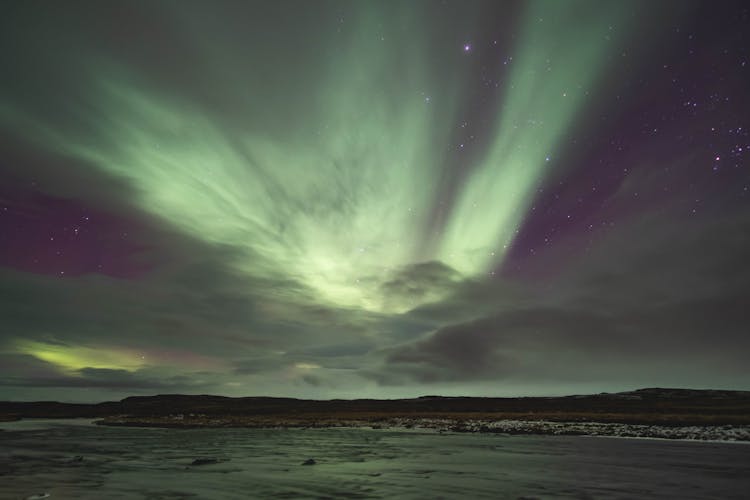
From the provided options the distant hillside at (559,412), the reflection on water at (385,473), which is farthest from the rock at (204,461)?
the distant hillside at (559,412)

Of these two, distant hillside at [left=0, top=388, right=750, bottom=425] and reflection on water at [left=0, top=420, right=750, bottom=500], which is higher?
distant hillside at [left=0, top=388, right=750, bottom=425]

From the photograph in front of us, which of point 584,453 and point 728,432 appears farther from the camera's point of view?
point 728,432

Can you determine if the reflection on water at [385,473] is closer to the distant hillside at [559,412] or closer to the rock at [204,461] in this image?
the rock at [204,461]

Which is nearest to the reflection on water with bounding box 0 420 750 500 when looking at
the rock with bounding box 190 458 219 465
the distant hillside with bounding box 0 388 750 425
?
the rock with bounding box 190 458 219 465

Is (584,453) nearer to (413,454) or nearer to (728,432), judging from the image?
(413,454)

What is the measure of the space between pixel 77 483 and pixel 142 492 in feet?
14.9

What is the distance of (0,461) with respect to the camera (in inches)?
1110

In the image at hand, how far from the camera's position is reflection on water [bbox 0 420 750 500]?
1773 centimetres

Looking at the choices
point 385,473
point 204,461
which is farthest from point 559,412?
point 204,461

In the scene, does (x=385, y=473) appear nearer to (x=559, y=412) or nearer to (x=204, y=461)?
(x=204, y=461)

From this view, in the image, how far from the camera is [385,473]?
23.3m

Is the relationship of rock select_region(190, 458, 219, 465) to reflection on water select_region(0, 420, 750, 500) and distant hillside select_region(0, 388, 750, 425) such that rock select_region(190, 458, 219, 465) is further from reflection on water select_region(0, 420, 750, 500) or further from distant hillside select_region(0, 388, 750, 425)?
distant hillside select_region(0, 388, 750, 425)

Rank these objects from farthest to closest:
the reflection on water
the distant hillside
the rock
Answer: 1. the distant hillside
2. the rock
3. the reflection on water

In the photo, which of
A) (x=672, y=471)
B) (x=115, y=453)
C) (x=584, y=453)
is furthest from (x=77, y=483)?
(x=584, y=453)
